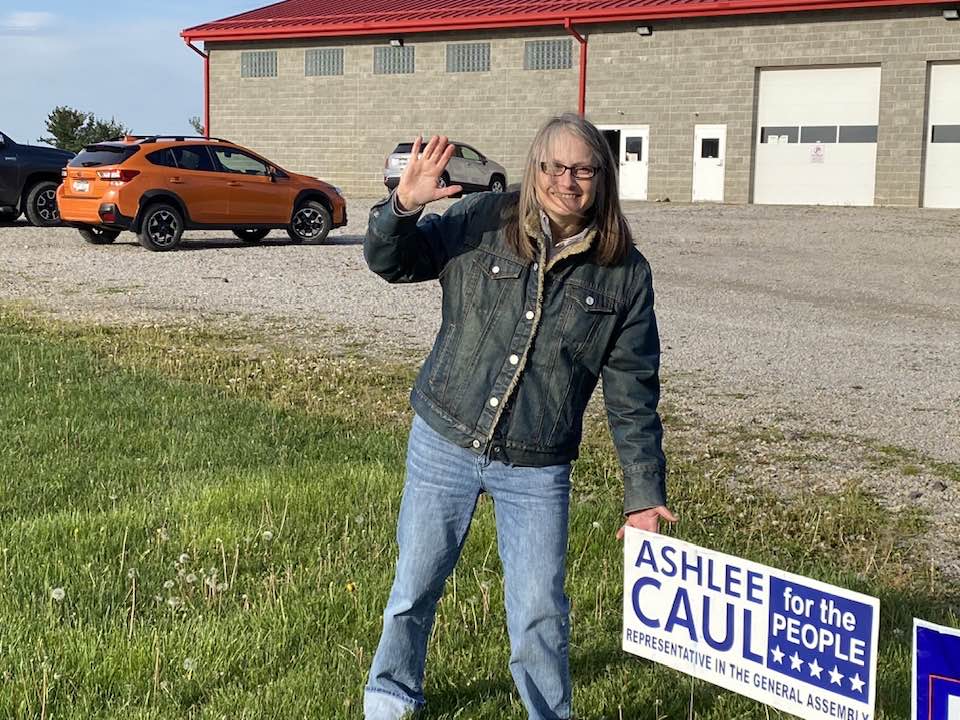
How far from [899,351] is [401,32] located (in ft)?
81.4

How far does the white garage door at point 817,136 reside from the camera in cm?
2780

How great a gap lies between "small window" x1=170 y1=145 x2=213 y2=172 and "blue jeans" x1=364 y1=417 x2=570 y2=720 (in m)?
14.9

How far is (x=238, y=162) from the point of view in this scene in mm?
18094

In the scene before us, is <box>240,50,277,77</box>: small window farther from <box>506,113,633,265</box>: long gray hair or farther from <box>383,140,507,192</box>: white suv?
<box>506,113,633,265</box>: long gray hair

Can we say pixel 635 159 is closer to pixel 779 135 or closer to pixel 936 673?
pixel 779 135

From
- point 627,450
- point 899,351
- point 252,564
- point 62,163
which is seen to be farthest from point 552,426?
point 62,163

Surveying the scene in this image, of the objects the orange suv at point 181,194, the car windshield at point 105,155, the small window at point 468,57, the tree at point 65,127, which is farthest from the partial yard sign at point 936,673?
the tree at point 65,127

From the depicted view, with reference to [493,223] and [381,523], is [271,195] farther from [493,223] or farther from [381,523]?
[493,223]

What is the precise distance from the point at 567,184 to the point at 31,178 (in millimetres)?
19159

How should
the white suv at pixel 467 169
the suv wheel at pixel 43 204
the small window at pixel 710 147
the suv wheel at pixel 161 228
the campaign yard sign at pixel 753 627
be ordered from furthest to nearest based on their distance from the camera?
the small window at pixel 710 147 < the white suv at pixel 467 169 < the suv wheel at pixel 43 204 < the suv wheel at pixel 161 228 < the campaign yard sign at pixel 753 627

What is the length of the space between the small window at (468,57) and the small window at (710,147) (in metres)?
6.11

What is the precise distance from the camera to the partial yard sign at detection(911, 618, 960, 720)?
2.16 meters

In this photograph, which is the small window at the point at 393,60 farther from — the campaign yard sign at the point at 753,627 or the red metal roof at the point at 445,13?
the campaign yard sign at the point at 753,627

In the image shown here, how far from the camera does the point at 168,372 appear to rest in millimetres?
8328
